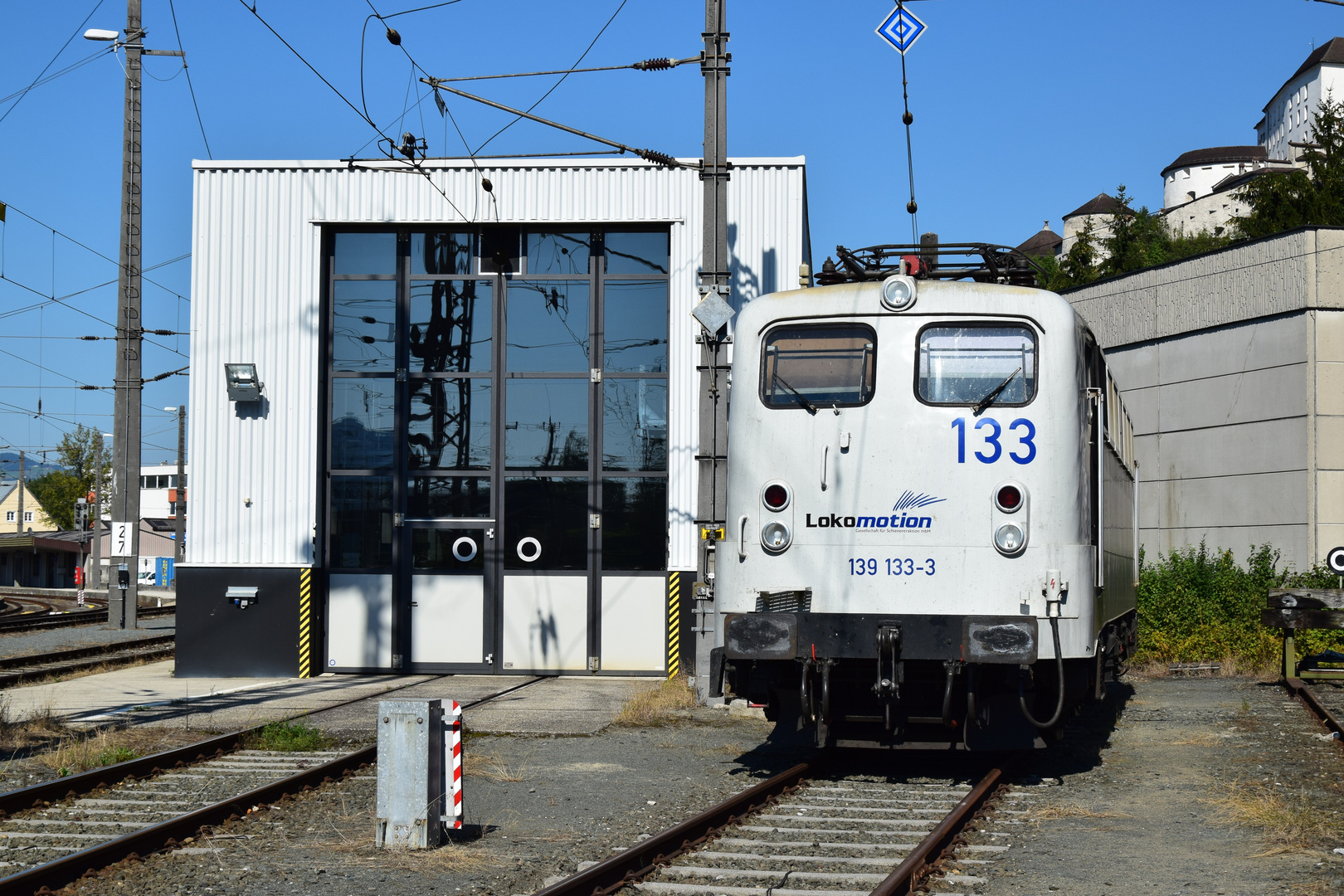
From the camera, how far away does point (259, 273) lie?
1973 centimetres

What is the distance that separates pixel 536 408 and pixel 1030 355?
11.2m

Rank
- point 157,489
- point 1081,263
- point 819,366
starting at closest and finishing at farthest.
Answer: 1. point 819,366
2. point 1081,263
3. point 157,489

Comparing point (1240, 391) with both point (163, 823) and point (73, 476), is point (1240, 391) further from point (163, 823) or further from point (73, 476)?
point (73, 476)

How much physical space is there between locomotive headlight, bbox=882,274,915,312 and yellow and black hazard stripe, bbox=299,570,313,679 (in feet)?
39.5

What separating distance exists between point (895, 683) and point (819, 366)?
7.87ft

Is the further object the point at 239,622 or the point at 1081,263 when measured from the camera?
the point at 1081,263

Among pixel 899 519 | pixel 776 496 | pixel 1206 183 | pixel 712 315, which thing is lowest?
pixel 899 519

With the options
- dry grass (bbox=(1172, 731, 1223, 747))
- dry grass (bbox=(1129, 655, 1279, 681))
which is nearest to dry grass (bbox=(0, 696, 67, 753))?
dry grass (bbox=(1172, 731, 1223, 747))

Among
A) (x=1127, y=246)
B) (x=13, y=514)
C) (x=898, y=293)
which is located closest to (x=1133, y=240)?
(x=1127, y=246)

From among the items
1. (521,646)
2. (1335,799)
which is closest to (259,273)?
(521,646)

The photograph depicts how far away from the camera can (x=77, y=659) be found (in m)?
22.1

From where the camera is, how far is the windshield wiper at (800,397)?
9812mm

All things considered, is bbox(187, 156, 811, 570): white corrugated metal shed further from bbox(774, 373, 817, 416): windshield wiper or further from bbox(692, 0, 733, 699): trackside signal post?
bbox(774, 373, 817, 416): windshield wiper

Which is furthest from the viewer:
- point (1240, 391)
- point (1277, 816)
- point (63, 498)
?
point (63, 498)
